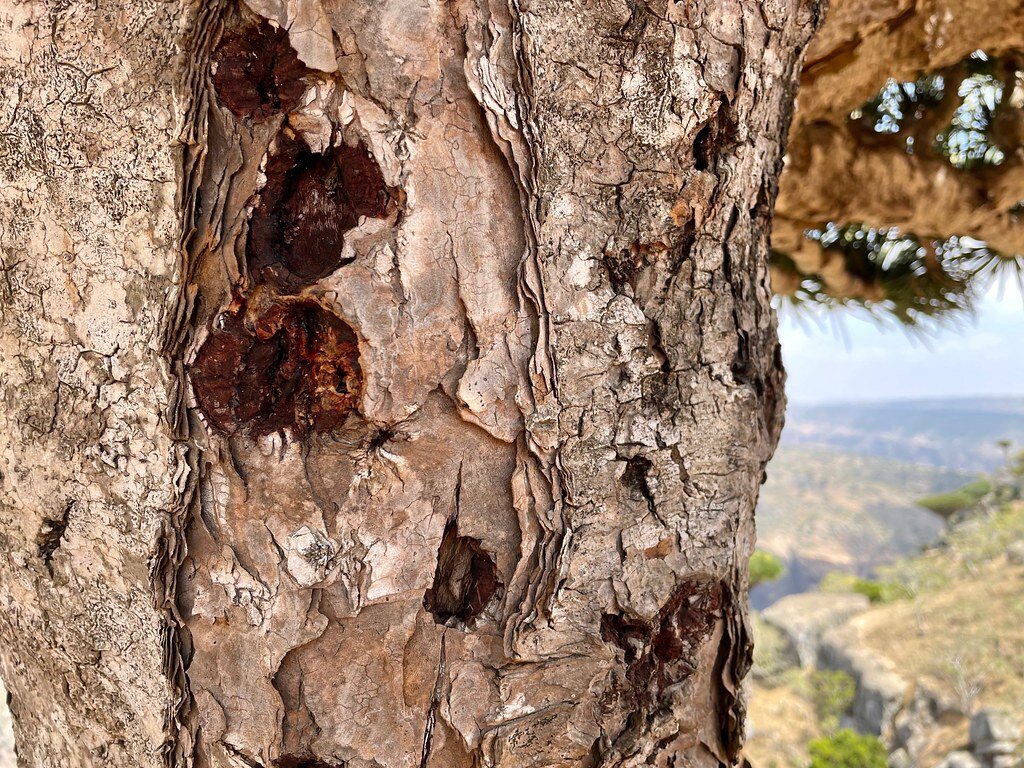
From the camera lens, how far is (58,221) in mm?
575

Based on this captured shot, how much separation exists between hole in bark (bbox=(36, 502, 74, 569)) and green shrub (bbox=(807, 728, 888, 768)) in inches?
238

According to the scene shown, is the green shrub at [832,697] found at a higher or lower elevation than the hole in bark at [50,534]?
lower

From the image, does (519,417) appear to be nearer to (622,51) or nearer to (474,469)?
(474,469)

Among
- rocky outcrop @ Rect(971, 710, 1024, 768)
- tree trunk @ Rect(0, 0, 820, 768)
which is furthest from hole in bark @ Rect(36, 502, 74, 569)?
rocky outcrop @ Rect(971, 710, 1024, 768)

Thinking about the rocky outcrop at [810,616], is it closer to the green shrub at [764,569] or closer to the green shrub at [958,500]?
the green shrub at [764,569]

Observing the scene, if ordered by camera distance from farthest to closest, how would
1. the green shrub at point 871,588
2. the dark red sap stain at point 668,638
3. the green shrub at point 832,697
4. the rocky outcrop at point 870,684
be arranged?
1. the green shrub at point 871,588
2. the green shrub at point 832,697
3. the rocky outcrop at point 870,684
4. the dark red sap stain at point 668,638

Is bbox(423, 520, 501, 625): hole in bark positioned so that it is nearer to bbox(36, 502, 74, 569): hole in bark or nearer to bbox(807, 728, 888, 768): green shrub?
bbox(36, 502, 74, 569): hole in bark

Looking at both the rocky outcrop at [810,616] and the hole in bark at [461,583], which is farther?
the rocky outcrop at [810,616]

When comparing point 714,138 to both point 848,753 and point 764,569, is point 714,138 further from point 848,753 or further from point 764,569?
point 764,569

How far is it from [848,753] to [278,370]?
6395 millimetres

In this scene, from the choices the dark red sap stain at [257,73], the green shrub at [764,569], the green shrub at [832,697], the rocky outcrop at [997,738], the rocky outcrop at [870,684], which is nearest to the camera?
the dark red sap stain at [257,73]

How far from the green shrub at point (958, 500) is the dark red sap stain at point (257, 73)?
1493 centimetres

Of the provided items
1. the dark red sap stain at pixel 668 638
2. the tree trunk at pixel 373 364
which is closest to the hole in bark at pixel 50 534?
the tree trunk at pixel 373 364

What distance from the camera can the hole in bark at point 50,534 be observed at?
63cm
